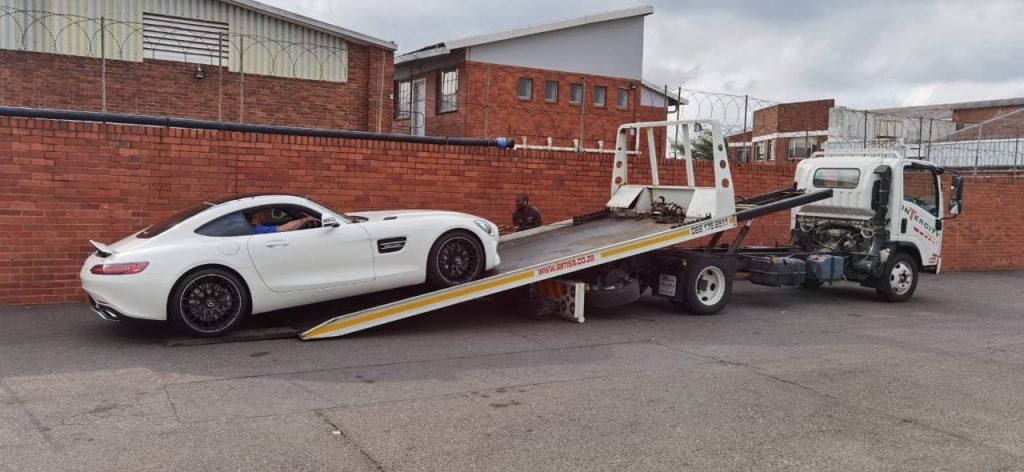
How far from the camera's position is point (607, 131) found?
907 inches

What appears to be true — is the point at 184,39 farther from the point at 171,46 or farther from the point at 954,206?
the point at 954,206

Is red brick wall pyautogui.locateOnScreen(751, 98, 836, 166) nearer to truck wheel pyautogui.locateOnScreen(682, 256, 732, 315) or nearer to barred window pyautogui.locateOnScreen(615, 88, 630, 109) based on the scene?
barred window pyautogui.locateOnScreen(615, 88, 630, 109)

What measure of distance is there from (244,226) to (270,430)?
3285mm

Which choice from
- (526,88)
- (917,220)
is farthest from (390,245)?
(526,88)

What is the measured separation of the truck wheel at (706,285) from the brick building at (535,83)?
10.2 meters

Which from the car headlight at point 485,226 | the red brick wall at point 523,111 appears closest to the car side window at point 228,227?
the car headlight at point 485,226

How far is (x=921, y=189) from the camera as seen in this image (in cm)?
1270

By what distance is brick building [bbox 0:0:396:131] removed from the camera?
51.3ft

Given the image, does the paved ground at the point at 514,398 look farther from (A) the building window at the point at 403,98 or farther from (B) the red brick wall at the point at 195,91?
(A) the building window at the point at 403,98

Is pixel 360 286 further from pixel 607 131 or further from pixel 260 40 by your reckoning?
pixel 607 131

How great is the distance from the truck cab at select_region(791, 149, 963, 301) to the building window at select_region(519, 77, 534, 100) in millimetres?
10661

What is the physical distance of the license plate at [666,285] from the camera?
10336mm

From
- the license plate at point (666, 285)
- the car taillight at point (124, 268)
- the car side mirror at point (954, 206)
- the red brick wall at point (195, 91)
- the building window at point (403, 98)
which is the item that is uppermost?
the building window at point (403, 98)

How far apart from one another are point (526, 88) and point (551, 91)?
0.90 m
